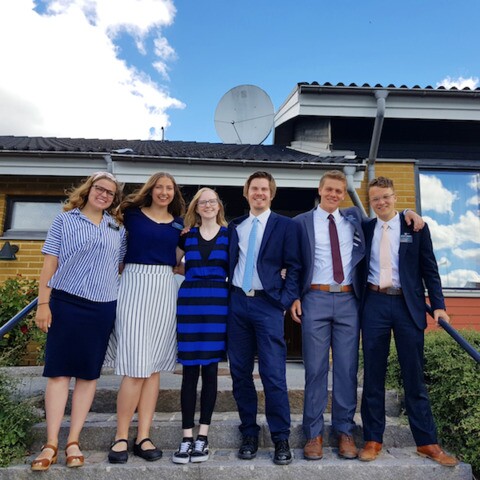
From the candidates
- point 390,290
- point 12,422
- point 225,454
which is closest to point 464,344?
point 390,290

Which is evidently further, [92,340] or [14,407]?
[14,407]

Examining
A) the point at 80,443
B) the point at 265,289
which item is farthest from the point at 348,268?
the point at 80,443

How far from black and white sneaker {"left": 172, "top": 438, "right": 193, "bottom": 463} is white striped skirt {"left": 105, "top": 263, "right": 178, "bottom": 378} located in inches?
19.8

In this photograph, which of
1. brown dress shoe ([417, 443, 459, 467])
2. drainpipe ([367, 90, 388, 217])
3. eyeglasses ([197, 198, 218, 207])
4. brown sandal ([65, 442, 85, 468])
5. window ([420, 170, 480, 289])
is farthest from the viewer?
window ([420, 170, 480, 289])

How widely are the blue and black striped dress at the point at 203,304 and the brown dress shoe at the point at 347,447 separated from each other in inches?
39.9

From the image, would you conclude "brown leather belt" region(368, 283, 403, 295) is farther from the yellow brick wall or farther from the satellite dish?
the satellite dish

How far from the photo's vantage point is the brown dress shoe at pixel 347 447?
270 centimetres

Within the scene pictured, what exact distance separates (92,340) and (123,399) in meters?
0.44

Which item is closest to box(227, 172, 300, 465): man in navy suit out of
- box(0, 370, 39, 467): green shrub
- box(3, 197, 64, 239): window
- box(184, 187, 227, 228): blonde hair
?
box(184, 187, 227, 228): blonde hair

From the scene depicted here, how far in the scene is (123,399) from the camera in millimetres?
2605

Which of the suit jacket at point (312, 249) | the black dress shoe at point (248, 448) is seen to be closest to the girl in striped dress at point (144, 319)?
the black dress shoe at point (248, 448)

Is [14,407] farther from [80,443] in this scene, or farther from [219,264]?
[219,264]

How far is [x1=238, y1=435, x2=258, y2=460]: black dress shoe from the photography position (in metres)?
2.67

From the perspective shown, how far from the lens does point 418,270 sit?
279 centimetres
